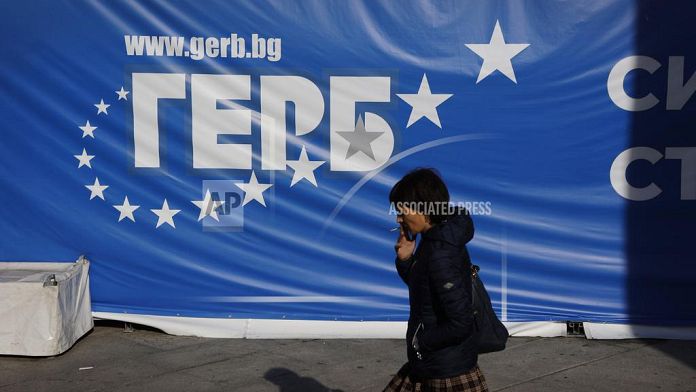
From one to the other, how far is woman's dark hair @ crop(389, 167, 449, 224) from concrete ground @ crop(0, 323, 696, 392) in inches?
87.4

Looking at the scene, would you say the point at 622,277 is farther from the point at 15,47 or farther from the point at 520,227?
the point at 15,47

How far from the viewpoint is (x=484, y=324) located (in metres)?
3.30

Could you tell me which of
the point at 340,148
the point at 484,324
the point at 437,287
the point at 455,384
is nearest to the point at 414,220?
the point at 437,287

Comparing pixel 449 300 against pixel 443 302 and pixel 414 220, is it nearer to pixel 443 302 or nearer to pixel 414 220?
pixel 443 302

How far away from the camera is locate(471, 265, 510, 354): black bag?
328cm

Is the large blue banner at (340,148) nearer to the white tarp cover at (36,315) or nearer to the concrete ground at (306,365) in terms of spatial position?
the concrete ground at (306,365)

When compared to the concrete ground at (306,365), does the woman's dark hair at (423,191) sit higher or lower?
higher

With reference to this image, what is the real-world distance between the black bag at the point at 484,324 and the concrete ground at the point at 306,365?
1950 mm

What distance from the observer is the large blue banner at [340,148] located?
19.3 ft

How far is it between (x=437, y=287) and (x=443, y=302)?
6 centimetres

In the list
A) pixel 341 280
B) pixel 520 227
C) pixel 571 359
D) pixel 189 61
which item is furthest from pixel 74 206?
pixel 571 359

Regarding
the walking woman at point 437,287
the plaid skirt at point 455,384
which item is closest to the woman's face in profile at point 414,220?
the walking woman at point 437,287

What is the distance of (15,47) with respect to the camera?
6043 millimetres

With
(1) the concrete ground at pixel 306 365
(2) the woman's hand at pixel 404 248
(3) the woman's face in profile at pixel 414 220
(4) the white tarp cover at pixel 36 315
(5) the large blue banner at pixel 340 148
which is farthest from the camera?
(5) the large blue banner at pixel 340 148
